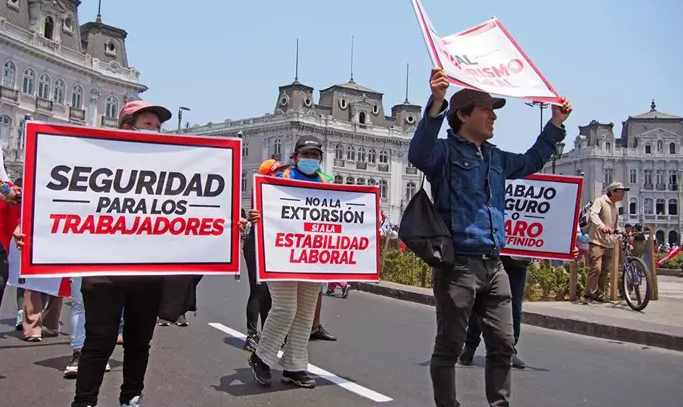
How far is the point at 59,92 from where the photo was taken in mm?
46625

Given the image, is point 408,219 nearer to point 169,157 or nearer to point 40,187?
point 169,157

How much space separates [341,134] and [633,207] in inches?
1808

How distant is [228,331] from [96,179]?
4113 mm

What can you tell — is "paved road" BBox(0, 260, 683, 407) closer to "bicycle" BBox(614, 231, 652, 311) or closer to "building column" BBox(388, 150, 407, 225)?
"bicycle" BBox(614, 231, 652, 311)

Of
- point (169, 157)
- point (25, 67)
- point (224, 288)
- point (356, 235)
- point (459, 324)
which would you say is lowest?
point (224, 288)

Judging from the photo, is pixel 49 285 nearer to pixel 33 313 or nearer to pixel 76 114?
pixel 33 313

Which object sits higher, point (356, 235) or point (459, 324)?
point (356, 235)

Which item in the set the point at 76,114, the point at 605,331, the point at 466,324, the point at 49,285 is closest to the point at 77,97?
the point at 76,114

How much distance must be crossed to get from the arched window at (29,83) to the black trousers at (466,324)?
45.8 metres

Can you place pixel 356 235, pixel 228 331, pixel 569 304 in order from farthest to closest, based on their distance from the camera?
1. pixel 569 304
2. pixel 228 331
3. pixel 356 235

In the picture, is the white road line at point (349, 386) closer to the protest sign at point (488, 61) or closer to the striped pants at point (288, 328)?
the striped pants at point (288, 328)

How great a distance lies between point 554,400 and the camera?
487 cm

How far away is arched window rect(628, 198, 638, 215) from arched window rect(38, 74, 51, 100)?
255 ft

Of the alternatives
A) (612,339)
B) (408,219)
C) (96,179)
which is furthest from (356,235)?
(612,339)
